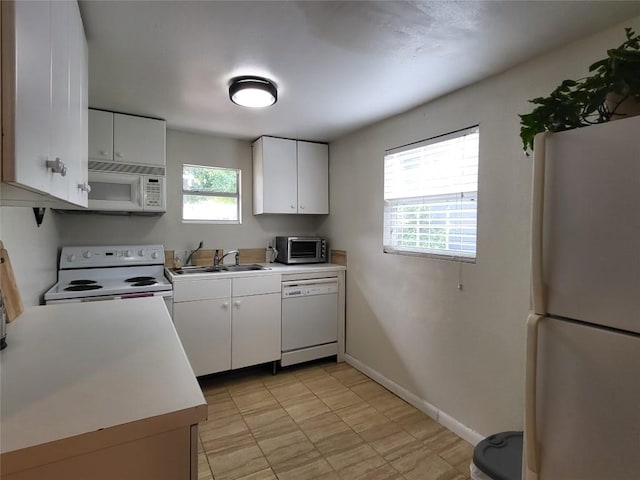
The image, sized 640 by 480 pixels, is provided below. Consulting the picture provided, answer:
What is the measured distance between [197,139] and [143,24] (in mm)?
1807

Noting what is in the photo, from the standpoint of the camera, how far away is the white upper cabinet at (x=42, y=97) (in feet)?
2.08

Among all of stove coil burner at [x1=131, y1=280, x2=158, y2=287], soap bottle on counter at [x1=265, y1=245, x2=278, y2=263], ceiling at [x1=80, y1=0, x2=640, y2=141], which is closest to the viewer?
ceiling at [x1=80, y1=0, x2=640, y2=141]

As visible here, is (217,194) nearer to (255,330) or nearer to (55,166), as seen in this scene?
(255,330)

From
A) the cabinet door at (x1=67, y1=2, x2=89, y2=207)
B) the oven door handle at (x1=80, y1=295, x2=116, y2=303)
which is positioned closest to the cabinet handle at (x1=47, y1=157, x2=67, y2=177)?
the cabinet door at (x1=67, y1=2, x2=89, y2=207)

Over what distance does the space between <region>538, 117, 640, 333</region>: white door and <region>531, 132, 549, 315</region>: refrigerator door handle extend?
0.6 inches

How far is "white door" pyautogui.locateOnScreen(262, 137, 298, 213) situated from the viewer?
3252mm

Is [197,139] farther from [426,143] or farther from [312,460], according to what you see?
[312,460]

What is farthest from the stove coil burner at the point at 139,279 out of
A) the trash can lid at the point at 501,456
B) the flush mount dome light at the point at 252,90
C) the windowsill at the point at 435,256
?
the trash can lid at the point at 501,456

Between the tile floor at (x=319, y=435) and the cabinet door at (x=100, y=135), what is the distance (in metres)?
2.06

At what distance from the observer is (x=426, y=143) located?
2400 mm

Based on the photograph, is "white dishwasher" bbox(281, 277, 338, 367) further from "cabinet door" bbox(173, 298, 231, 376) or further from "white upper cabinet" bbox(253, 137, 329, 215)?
"white upper cabinet" bbox(253, 137, 329, 215)

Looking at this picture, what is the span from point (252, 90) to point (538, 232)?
1.69 meters

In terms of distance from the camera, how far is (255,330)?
2.96 m

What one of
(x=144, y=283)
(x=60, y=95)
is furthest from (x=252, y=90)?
(x=144, y=283)
